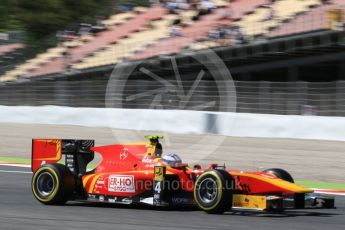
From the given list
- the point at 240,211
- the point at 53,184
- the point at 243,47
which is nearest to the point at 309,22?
the point at 243,47

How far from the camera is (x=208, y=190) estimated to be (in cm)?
800

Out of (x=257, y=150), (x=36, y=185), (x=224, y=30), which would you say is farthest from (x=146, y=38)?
(x=36, y=185)

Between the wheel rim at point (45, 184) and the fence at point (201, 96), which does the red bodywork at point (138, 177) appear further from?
the fence at point (201, 96)

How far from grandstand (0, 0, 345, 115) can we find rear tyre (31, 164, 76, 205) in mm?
8966

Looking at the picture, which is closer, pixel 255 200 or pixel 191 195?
pixel 255 200

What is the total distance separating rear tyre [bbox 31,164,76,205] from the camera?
351 inches

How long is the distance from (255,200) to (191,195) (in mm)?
827

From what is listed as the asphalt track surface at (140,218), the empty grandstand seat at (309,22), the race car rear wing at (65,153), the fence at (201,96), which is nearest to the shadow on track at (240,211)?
the asphalt track surface at (140,218)

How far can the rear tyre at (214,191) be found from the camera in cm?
779

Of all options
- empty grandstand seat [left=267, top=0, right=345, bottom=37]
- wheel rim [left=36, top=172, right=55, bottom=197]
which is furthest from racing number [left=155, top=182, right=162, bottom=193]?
empty grandstand seat [left=267, top=0, right=345, bottom=37]

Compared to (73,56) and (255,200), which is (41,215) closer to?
(255,200)

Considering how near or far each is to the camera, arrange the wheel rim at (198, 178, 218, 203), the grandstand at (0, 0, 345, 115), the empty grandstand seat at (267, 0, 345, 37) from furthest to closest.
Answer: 1. the empty grandstand seat at (267, 0, 345, 37)
2. the grandstand at (0, 0, 345, 115)
3. the wheel rim at (198, 178, 218, 203)

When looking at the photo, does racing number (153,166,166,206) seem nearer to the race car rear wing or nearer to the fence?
the race car rear wing

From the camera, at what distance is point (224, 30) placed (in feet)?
73.3
